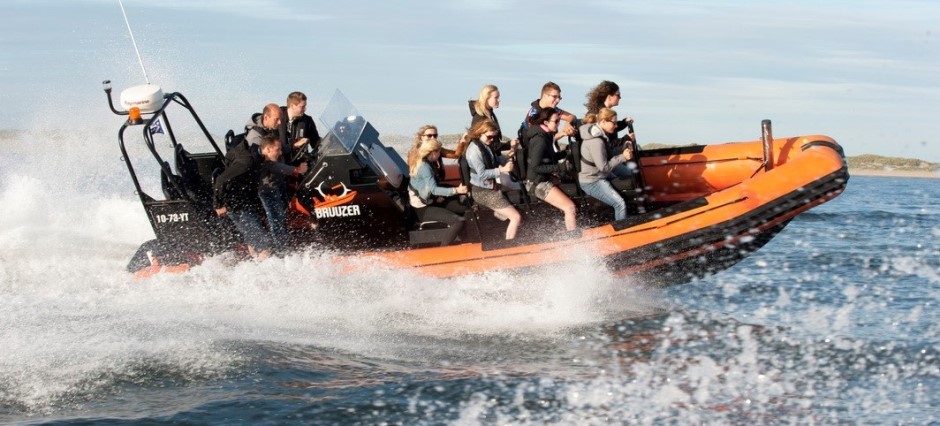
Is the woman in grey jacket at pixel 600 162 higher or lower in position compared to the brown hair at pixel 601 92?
lower

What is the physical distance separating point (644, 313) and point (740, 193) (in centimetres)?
126

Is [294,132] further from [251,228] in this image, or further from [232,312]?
[232,312]

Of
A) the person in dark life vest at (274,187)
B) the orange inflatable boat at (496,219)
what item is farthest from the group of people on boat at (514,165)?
the person in dark life vest at (274,187)

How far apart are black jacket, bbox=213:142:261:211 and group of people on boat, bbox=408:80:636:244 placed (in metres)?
1.30

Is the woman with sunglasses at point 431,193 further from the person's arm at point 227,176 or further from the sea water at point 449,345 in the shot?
the person's arm at point 227,176

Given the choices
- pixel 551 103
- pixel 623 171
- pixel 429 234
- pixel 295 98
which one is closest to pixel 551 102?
pixel 551 103

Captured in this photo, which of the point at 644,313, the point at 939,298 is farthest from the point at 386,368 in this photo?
the point at 939,298

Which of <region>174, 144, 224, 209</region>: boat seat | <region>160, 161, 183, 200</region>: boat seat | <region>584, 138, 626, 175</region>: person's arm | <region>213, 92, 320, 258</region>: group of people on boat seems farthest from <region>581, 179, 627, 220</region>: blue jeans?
<region>160, 161, 183, 200</region>: boat seat

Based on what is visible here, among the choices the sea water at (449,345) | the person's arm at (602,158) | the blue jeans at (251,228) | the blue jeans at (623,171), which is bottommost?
the sea water at (449,345)

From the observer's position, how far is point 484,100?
29.1ft

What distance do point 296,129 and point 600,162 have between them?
276 centimetres

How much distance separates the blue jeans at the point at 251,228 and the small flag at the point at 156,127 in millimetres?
980

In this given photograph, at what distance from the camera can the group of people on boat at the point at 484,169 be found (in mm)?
8484

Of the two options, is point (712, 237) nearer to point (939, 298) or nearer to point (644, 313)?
point (644, 313)
